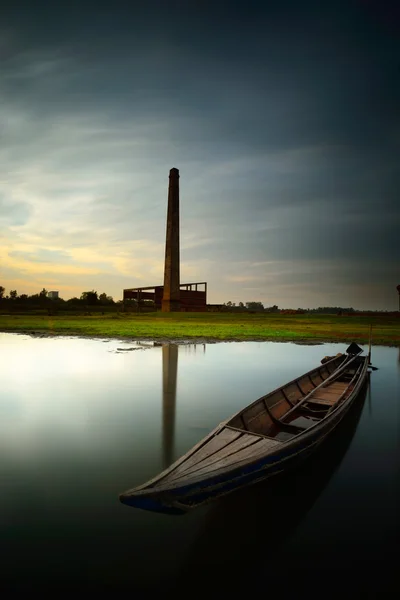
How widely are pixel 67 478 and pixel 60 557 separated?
1.97 meters

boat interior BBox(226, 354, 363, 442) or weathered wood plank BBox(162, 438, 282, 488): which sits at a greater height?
weathered wood plank BBox(162, 438, 282, 488)

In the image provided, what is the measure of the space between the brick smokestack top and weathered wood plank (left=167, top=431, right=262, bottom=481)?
48050mm

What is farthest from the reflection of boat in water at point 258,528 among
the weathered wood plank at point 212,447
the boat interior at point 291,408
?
the boat interior at point 291,408

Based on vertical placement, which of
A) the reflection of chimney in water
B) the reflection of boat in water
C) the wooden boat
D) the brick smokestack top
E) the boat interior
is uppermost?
the brick smokestack top

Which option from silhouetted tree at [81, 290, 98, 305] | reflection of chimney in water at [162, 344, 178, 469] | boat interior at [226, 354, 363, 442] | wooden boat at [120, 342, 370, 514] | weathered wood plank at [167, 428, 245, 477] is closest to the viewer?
wooden boat at [120, 342, 370, 514]

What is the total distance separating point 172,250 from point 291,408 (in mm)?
45446

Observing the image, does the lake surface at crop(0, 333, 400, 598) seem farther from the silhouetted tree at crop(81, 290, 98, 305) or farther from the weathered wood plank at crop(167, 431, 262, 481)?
the silhouetted tree at crop(81, 290, 98, 305)

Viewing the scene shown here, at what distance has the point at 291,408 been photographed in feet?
28.7

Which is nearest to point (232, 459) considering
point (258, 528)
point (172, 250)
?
point (258, 528)

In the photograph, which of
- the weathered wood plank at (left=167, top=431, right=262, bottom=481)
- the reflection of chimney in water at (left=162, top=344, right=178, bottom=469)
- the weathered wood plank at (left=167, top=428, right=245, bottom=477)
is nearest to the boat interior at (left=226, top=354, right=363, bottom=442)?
the weathered wood plank at (left=167, top=428, right=245, bottom=477)

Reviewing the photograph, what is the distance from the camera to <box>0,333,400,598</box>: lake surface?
3.61 meters

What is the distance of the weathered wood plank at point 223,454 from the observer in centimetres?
382

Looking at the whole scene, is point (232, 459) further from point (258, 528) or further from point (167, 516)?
point (167, 516)

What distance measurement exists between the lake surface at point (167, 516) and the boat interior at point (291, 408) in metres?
0.78
